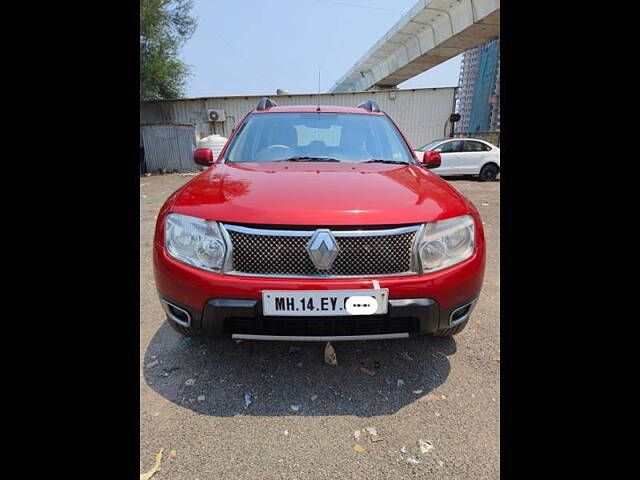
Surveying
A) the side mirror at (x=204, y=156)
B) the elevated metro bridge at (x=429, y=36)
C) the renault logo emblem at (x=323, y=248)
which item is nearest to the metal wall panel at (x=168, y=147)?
the side mirror at (x=204, y=156)

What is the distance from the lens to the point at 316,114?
272 centimetres

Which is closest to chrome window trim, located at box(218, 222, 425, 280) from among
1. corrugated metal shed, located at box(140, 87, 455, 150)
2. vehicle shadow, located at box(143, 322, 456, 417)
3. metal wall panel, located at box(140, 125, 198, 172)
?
vehicle shadow, located at box(143, 322, 456, 417)

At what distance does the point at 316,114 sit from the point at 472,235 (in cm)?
174

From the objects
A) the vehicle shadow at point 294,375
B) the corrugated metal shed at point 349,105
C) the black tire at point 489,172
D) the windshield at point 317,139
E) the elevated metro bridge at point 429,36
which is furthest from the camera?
the corrugated metal shed at point 349,105

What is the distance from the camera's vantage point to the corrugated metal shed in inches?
526

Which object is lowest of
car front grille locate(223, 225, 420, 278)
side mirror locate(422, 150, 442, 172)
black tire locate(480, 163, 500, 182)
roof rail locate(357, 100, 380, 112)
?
car front grille locate(223, 225, 420, 278)

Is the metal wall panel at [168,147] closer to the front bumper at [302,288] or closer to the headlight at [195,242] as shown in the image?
the headlight at [195,242]

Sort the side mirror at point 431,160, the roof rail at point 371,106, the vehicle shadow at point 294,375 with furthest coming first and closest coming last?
the roof rail at point 371,106 → the side mirror at point 431,160 → the vehicle shadow at point 294,375

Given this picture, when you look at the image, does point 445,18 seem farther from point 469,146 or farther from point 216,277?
point 216,277

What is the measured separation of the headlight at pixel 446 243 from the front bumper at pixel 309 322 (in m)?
0.18

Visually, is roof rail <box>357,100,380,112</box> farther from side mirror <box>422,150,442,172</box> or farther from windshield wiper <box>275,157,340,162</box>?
windshield wiper <box>275,157,340,162</box>

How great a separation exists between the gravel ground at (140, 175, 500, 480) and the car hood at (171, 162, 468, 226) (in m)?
0.93

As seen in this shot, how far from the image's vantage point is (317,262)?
1.37 meters

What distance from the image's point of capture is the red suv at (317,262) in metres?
1.36
